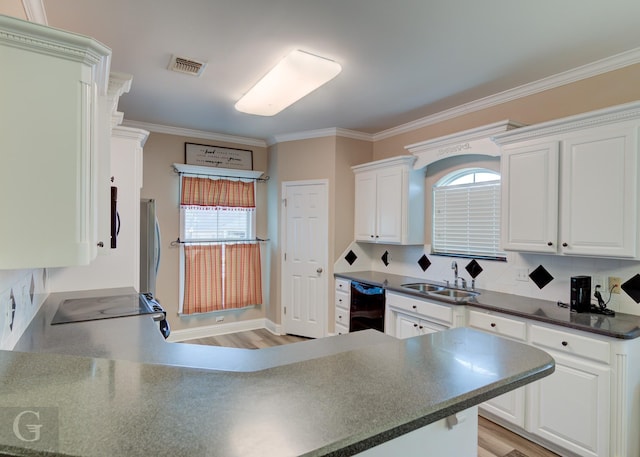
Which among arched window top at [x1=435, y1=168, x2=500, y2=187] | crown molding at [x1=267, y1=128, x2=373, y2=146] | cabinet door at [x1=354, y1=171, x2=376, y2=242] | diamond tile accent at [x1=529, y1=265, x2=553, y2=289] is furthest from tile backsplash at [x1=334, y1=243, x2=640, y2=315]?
crown molding at [x1=267, y1=128, x2=373, y2=146]

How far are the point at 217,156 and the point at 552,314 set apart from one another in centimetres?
400

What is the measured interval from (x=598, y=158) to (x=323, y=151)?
282cm

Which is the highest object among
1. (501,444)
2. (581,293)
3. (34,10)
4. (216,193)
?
(34,10)

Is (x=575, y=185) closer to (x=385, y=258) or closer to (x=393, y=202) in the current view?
(x=393, y=202)

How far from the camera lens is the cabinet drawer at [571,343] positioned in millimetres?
2025

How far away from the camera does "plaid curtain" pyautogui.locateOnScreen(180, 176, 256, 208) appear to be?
4414 mm

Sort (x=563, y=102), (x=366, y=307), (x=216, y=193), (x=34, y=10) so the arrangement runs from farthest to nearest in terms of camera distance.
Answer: (x=216, y=193) < (x=366, y=307) < (x=563, y=102) < (x=34, y=10)

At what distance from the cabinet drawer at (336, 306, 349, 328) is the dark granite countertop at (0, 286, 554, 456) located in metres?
2.93

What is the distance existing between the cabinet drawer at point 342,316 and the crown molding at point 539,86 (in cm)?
225

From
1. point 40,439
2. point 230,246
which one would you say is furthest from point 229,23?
point 230,246

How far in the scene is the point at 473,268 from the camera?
3.37 metres

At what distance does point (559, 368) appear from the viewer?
220 centimetres

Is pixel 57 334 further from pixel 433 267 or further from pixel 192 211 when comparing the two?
pixel 433 267

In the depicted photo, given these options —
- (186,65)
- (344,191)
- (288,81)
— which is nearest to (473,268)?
(344,191)
